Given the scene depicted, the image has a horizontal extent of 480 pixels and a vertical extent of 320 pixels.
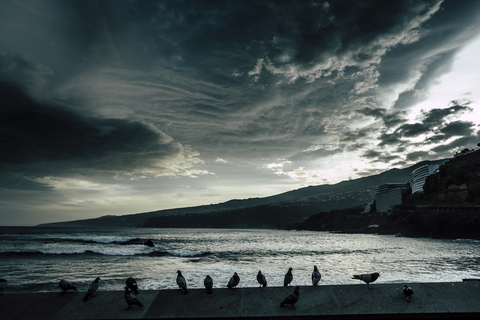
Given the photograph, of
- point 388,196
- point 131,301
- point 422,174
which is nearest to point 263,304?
point 131,301

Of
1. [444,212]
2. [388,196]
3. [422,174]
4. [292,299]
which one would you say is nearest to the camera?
[292,299]

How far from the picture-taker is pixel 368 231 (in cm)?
10131

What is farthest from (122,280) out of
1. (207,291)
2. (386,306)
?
(386,306)

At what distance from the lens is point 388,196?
157 metres

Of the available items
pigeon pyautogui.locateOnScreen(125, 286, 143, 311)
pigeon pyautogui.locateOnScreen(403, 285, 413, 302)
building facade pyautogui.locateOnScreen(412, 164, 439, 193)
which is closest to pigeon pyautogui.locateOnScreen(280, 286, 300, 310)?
pigeon pyautogui.locateOnScreen(403, 285, 413, 302)

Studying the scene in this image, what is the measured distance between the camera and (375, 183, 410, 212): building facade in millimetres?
152875

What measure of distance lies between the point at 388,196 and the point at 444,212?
343ft

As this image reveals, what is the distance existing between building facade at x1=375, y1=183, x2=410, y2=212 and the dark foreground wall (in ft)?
547

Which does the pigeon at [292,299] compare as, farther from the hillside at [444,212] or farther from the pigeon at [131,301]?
the hillside at [444,212]

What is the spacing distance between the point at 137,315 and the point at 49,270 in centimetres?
1785

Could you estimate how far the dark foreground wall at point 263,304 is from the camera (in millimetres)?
5281

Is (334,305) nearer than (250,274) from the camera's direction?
Yes

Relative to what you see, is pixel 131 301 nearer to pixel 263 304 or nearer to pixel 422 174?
pixel 263 304

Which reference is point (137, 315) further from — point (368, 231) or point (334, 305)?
point (368, 231)
